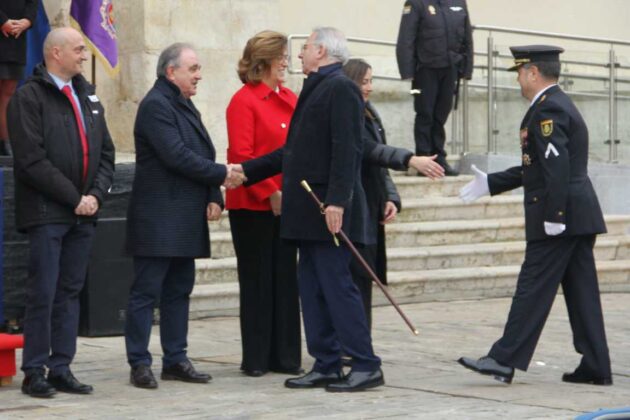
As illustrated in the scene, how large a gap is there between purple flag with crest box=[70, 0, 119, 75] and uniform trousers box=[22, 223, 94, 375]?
4.41 meters

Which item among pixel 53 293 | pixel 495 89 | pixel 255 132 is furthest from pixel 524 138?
pixel 495 89

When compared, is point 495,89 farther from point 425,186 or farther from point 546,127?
point 546,127

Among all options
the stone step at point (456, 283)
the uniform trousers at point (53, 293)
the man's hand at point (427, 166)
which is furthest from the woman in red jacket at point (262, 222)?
the stone step at point (456, 283)

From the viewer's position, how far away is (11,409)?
24.2ft

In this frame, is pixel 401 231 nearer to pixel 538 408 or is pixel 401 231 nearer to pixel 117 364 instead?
pixel 117 364

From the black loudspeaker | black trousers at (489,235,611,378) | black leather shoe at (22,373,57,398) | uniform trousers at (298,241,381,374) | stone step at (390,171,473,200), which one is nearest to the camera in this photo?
black leather shoe at (22,373,57,398)

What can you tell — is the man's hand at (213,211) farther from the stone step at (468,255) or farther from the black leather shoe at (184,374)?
the stone step at (468,255)

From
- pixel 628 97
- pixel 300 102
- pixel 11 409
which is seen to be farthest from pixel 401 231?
pixel 11 409

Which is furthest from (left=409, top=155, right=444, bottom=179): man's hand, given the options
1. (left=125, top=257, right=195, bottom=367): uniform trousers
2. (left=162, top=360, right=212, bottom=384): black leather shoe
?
(left=162, top=360, right=212, bottom=384): black leather shoe

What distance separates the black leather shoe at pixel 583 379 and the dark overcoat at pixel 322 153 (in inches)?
52.5

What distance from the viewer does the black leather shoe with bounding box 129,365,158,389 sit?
7.99 m

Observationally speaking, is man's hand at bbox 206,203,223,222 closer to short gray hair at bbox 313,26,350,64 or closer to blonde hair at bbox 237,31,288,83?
blonde hair at bbox 237,31,288,83

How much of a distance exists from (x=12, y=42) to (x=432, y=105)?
179 inches

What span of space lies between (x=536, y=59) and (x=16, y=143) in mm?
2657
